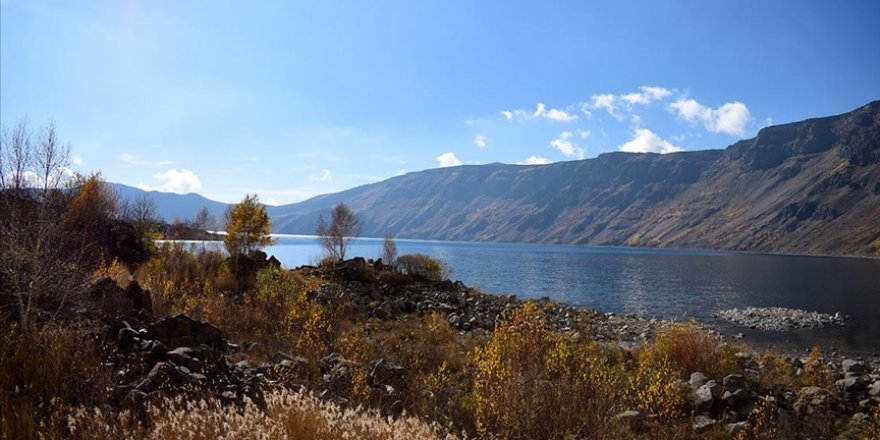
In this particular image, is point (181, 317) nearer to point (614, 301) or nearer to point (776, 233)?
point (614, 301)

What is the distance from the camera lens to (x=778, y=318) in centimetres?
3338

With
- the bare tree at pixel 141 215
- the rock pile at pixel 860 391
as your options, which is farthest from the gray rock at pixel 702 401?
the bare tree at pixel 141 215

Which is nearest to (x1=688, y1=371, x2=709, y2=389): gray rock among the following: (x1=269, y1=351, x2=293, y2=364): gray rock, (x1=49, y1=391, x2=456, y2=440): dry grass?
(x1=49, y1=391, x2=456, y2=440): dry grass

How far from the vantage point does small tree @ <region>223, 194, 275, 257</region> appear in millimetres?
33281

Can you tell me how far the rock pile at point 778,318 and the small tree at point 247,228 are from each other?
32.6m

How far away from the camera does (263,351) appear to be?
32.0 feet

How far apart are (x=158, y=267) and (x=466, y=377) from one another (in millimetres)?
13557

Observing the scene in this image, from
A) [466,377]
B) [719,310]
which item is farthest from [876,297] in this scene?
[466,377]

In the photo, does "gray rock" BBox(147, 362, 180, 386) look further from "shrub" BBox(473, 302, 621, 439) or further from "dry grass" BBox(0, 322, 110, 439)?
"shrub" BBox(473, 302, 621, 439)

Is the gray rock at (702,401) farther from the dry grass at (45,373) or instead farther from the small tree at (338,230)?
the small tree at (338,230)

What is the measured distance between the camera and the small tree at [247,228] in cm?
3328

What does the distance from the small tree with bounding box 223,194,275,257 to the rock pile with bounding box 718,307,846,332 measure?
107ft

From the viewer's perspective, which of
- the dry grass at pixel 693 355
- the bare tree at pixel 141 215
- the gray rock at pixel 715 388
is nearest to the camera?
the gray rock at pixel 715 388

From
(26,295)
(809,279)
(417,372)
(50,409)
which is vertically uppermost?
(26,295)
